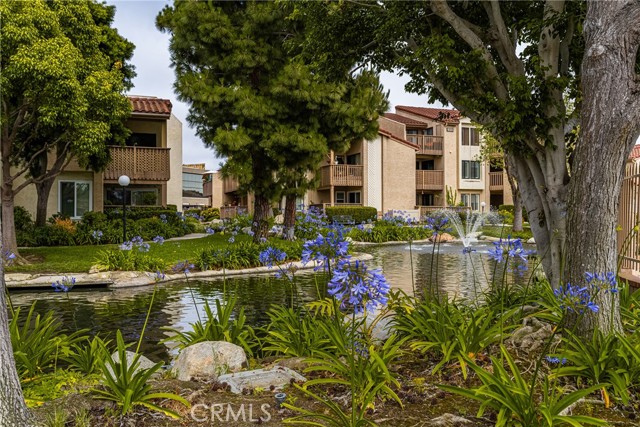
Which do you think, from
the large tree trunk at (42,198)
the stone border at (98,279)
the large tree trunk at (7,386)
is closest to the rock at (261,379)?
the large tree trunk at (7,386)

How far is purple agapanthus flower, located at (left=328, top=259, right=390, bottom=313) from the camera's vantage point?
3.05m

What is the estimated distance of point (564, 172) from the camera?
6.05m

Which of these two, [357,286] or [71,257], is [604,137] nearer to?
[357,286]

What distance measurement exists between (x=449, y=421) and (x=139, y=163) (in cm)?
2294

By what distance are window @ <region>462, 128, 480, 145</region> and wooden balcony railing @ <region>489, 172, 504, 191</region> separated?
341 cm

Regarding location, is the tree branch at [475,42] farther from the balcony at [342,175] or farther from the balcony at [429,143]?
the balcony at [429,143]

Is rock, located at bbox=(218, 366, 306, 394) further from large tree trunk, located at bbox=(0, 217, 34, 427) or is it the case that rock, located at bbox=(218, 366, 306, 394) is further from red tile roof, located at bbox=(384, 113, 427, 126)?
red tile roof, located at bbox=(384, 113, 427, 126)

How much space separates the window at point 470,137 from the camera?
4297 centimetres

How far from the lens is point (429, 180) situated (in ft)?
135

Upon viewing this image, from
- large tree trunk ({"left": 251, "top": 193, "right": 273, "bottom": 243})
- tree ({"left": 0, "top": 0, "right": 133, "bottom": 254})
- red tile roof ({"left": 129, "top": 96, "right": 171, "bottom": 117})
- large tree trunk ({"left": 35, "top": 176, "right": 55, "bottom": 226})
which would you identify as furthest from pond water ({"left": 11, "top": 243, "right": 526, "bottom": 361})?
red tile roof ({"left": 129, "top": 96, "right": 171, "bottom": 117})

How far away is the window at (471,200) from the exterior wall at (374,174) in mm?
9258

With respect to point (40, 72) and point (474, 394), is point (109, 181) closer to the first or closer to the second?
point (40, 72)

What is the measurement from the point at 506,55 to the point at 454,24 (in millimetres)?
848

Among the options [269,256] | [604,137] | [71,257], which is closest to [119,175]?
[71,257]
